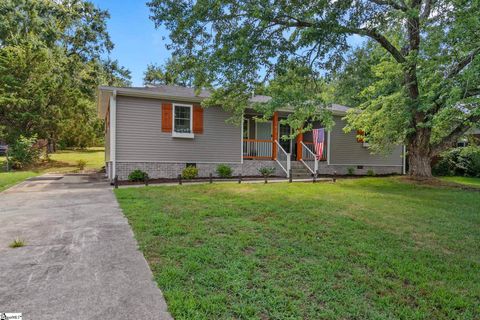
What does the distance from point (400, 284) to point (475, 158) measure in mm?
18171

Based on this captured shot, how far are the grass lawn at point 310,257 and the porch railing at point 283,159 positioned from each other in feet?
20.8

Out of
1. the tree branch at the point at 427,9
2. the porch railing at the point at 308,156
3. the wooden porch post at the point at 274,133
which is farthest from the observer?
the porch railing at the point at 308,156

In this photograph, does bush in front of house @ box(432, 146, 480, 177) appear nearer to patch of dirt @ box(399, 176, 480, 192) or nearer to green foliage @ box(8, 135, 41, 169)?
patch of dirt @ box(399, 176, 480, 192)

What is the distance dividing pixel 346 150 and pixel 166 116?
369 inches

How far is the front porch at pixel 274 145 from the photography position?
14.0 metres

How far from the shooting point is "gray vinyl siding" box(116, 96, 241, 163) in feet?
37.8

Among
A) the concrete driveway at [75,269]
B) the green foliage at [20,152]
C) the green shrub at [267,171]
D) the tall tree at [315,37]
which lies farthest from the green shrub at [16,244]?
the green foliage at [20,152]

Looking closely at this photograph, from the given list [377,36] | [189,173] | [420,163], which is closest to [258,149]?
[189,173]

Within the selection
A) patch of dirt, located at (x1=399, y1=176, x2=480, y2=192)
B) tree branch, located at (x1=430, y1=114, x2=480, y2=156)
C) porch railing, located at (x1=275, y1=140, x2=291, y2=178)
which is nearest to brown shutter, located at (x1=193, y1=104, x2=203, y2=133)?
porch railing, located at (x1=275, y1=140, x2=291, y2=178)

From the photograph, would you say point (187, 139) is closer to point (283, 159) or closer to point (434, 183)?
point (283, 159)

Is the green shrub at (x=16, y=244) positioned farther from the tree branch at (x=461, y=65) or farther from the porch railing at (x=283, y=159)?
the porch railing at (x=283, y=159)

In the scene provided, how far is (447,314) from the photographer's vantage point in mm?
2631

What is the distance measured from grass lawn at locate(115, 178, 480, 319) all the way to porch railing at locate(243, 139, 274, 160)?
23.0 ft

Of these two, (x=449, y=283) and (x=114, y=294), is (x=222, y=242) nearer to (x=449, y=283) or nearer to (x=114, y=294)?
(x=114, y=294)
